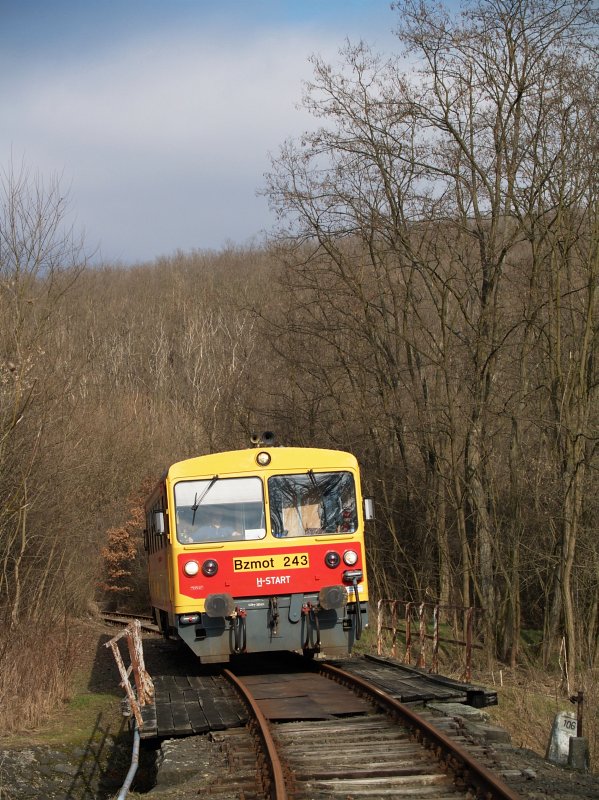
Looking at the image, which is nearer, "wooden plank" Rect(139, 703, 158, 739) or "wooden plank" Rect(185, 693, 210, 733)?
"wooden plank" Rect(139, 703, 158, 739)

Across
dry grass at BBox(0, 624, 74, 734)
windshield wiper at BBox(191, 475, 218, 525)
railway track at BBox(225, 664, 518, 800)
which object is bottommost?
dry grass at BBox(0, 624, 74, 734)

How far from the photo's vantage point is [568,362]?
18.6 meters

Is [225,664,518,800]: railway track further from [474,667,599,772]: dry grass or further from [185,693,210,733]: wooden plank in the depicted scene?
[474,667,599,772]: dry grass

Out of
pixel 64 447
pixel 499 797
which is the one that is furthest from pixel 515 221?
pixel 499 797

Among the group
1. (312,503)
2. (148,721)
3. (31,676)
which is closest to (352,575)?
(312,503)

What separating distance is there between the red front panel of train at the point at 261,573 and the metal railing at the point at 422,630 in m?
1.79

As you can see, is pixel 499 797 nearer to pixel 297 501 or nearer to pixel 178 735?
pixel 178 735

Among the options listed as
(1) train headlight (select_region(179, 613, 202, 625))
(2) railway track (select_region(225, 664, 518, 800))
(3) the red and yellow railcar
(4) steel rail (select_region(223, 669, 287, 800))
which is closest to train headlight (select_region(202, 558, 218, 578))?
(3) the red and yellow railcar

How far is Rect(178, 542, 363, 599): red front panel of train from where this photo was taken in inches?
466

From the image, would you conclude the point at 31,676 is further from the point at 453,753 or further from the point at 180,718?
the point at 453,753

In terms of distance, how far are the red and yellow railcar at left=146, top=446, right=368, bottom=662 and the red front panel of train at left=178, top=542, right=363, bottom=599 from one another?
0.01 metres

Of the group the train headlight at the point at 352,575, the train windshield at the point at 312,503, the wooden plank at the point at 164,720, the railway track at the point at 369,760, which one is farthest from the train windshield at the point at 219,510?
the railway track at the point at 369,760

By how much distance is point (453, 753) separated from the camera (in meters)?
7.02

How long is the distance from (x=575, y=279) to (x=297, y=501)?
31.3ft
